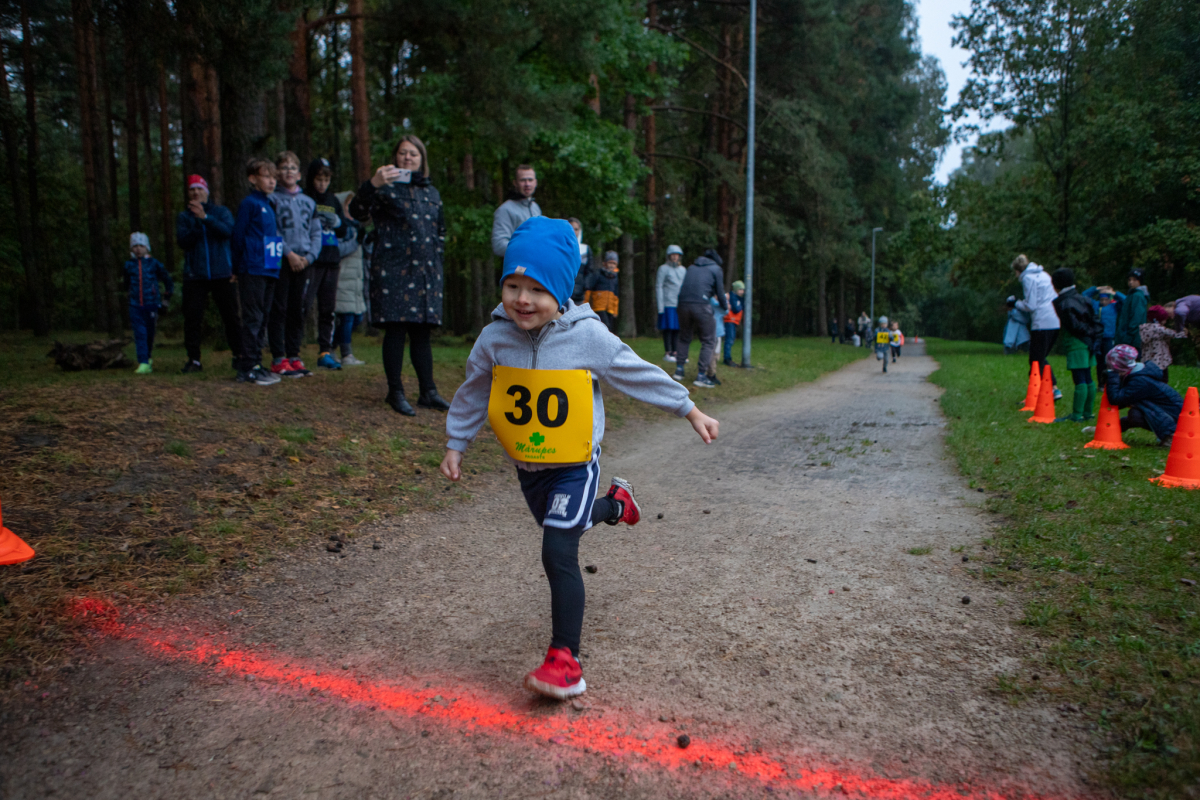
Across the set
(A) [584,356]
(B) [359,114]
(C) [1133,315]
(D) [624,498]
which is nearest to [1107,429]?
(C) [1133,315]

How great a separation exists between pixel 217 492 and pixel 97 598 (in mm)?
1447

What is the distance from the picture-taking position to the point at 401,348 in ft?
24.3

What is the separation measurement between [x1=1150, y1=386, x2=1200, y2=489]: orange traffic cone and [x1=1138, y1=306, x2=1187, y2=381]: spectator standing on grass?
189 centimetres

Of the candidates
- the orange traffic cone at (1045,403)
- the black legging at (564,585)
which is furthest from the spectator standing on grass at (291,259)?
the orange traffic cone at (1045,403)

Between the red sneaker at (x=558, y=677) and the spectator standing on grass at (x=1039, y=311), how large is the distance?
1008 cm

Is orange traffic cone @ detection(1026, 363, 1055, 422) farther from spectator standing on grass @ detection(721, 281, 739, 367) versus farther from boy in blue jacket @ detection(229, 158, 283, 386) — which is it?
boy in blue jacket @ detection(229, 158, 283, 386)

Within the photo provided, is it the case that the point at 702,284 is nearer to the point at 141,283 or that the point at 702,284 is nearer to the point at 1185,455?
the point at 1185,455

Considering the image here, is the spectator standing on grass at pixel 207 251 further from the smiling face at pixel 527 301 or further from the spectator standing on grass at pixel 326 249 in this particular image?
the smiling face at pixel 527 301

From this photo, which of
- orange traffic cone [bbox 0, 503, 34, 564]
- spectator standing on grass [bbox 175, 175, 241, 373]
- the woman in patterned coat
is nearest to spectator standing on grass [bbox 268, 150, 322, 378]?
spectator standing on grass [bbox 175, 175, 241, 373]

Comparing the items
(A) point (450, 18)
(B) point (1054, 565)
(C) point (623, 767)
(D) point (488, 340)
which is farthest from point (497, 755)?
(A) point (450, 18)

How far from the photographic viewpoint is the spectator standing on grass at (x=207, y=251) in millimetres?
8070

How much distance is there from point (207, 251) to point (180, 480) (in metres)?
4.18

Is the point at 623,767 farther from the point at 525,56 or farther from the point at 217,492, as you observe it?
the point at 525,56

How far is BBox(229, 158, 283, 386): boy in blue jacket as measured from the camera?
7539 mm
